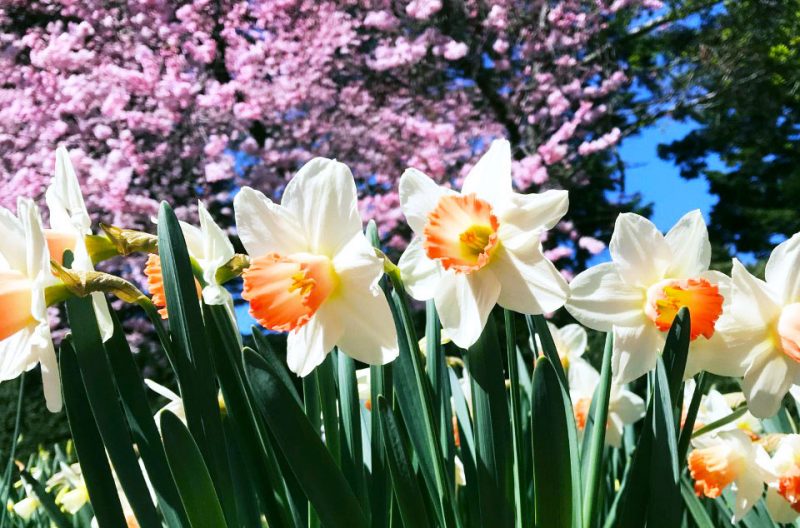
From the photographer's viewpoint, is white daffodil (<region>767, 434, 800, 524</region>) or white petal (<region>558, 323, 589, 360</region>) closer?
white daffodil (<region>767, 434, 800, 524</region>)

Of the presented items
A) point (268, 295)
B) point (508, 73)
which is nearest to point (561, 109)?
point (508, 73)

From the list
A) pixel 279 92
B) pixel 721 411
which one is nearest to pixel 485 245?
pixel 721 411

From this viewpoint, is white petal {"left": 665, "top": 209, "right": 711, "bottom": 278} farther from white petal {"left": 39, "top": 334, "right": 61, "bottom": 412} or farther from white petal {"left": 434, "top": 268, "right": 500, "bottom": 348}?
white petal {"left": 39, "top": 334, "right": 61, "bottom": 412}

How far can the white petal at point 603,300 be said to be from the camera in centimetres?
73

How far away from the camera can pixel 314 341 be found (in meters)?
0.67

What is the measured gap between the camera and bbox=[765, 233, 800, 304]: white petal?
Result: 0.74m

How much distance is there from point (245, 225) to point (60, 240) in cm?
21

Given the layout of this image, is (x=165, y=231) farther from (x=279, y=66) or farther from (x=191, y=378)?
(x=279, y=66)

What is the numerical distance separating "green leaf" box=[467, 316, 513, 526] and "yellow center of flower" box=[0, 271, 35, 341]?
40 cm

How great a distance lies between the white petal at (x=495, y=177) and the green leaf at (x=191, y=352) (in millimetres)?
273

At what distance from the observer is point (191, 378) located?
2.29 feet

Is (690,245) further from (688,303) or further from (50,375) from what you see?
(50,375)

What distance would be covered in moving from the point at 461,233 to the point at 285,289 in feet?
0.53

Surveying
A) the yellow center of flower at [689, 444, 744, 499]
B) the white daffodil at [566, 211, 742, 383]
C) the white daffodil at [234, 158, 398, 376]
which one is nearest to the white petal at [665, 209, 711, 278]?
the white daffodil at [566, 211, 742, 383]
